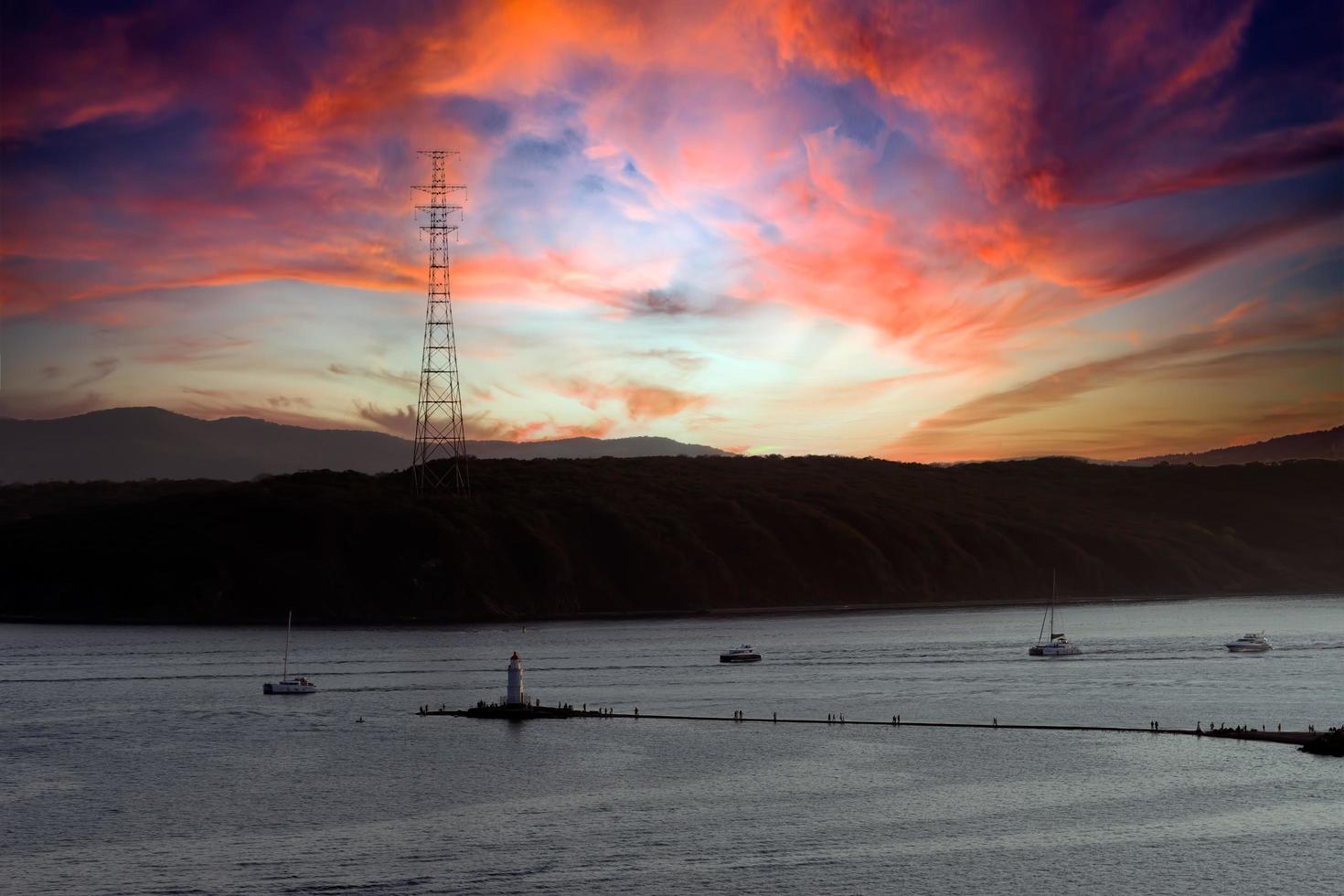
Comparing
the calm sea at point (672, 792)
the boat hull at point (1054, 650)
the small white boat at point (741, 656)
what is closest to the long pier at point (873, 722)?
the calm sea at point (672, 792)

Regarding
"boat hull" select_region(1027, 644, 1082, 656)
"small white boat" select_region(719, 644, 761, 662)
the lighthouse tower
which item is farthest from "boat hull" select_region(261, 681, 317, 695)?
"boat hull" select_region(1027, 644, 1082, 656)

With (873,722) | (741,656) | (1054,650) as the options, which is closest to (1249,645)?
(1054,650)

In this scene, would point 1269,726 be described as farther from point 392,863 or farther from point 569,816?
point 392,863

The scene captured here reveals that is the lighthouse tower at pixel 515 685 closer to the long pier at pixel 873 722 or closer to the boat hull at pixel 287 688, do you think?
the long pier at pixel 873 722

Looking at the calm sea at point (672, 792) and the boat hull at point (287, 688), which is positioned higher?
the boat hull at point (287, 688)

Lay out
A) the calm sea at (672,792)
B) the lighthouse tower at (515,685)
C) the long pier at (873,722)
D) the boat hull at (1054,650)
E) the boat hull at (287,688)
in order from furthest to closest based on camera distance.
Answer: the boat hull at (1054,650), the boat hull at (287,688), the lighthouse tower at (515,685), the long pier at (873,722), the calm sea at (672,792)

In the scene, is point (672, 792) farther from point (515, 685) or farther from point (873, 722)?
point (515, 685)

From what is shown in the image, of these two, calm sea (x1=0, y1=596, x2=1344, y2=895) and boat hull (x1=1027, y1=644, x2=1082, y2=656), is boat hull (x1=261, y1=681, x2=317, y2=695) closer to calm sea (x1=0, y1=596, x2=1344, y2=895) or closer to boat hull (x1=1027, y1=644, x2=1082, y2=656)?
calm sea (x1=0, y1=596, x2=1344, y2=895)

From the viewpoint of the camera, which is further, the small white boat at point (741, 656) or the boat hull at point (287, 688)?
the small white boat at point (741, 656)
